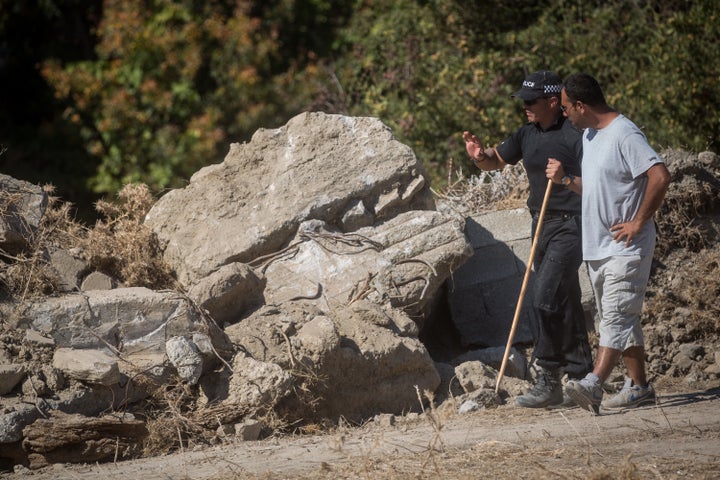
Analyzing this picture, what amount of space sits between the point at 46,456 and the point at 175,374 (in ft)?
3.12

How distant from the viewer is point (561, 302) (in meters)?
5.86

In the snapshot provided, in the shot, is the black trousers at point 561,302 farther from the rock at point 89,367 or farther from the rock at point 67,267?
the rock at point 67,267

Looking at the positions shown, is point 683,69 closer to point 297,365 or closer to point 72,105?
point 297,365

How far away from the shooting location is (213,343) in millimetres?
6062

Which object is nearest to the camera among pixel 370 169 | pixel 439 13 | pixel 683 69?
pixel 370 169

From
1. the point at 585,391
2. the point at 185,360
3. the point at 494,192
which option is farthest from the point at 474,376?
the point at 494,192

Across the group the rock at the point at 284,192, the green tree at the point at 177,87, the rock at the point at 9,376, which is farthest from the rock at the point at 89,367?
the green tree at the point at 177,87

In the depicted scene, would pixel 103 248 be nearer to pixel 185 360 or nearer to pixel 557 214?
pixel 185 360

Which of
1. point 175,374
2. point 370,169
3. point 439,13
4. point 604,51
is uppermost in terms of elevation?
point 439,13

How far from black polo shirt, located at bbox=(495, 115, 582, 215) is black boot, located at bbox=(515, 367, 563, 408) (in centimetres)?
107

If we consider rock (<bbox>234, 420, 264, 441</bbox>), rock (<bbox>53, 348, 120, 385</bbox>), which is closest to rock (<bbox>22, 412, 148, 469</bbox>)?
rock (<bbox>53, 348, 120, 385</bbox>)

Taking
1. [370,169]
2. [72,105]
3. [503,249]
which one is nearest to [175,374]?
[370,169]

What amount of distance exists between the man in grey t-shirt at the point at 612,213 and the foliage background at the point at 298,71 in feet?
16.1

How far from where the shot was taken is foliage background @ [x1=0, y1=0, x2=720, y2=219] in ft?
35.0
